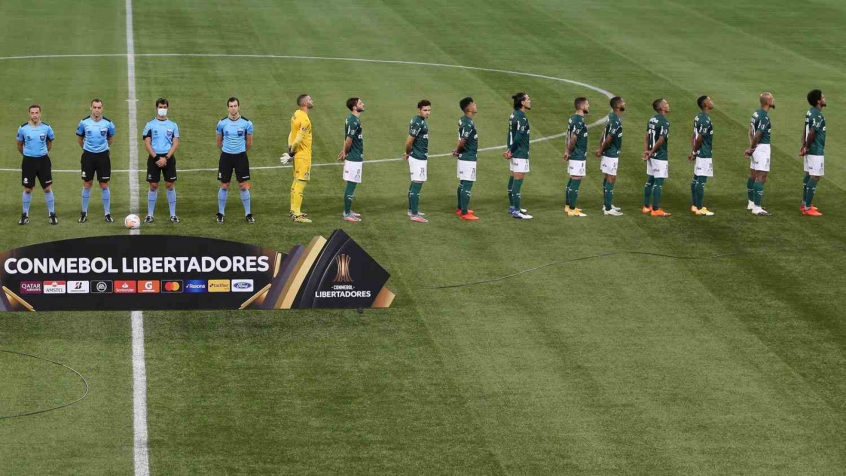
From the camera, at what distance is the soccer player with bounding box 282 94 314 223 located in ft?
84.5

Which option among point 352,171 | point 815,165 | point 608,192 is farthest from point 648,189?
point 352,171

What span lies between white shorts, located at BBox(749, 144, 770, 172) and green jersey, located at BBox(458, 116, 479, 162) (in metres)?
5.56

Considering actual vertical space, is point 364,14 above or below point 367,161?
above

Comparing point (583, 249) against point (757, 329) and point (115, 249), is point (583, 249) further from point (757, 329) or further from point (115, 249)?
point (115, 249)

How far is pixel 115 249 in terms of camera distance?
2022 centimetres

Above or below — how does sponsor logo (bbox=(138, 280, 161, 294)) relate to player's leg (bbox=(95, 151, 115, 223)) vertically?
below

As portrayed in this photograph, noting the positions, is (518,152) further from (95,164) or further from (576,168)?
(95,164)

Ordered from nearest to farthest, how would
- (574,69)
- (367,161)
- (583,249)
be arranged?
(583,249)
(367,161)
(574,69)

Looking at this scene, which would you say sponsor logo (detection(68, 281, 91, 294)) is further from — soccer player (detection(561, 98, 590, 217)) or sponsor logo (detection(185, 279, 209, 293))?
soccer player (detection(561, 98, 590, 217))

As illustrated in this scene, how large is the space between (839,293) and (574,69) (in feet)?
68.6

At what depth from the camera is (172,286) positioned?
67.4 feet

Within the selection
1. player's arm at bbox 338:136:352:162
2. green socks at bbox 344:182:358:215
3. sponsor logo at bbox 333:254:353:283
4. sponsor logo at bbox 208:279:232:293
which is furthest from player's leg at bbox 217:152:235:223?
sponsor logo at bbox 333:254:353:283

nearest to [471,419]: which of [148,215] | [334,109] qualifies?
[148,215]

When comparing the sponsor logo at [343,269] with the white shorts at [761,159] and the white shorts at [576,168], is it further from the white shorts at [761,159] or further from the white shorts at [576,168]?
the white shorts at [761,159]
